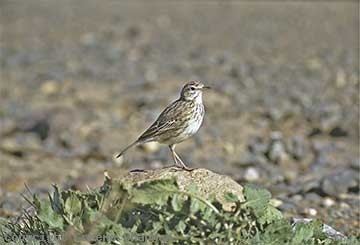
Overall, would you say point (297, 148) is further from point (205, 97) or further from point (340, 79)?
point (340, 79)

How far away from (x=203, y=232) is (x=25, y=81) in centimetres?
1198

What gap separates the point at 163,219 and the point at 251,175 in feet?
18.3

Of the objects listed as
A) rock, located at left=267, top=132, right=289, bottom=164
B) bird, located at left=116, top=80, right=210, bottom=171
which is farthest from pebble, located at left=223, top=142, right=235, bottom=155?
bird, located at left=116, top=80, right=210, bottom=171

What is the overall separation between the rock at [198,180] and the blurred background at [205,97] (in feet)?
2.58

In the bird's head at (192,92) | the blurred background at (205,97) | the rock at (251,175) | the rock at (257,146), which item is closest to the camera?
the bird's head at (192,92)

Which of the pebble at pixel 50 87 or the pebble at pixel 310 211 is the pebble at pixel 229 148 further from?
the pebble at pixel 50 87

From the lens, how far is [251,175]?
10.6 meters

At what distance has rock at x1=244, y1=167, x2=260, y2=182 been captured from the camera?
1048cm

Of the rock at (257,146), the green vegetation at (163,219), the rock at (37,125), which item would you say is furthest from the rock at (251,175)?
the green vegetation at (163,219)

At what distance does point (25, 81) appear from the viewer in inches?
654

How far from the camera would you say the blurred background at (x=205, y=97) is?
10.9 meters

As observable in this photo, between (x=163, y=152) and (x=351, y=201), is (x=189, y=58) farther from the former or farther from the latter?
(x=351, y=201)

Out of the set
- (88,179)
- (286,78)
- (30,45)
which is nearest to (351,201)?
(88,179)

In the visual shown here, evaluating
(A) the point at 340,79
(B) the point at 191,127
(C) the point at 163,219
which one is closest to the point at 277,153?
(A) the point at 340,79
